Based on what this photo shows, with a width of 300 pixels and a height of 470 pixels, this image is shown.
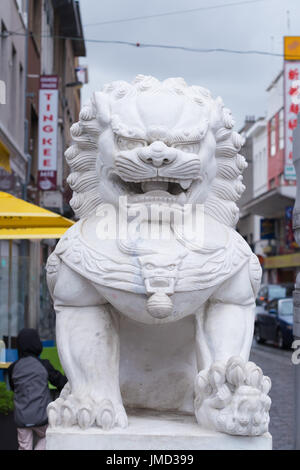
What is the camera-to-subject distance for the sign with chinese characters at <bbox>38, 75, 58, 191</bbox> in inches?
574

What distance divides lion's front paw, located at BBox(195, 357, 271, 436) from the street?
3.55m

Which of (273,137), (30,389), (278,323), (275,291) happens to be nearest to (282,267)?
(273,137)

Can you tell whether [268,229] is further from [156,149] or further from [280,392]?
[156,149]

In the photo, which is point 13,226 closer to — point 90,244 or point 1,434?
point 1,434

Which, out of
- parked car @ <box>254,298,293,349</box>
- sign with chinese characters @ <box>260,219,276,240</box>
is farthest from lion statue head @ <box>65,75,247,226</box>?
sign with chinese characters @ <box>260,219,276,240</box>

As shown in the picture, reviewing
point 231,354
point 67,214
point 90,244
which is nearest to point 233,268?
point 231,354

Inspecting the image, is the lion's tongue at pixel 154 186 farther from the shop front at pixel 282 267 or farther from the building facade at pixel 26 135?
the shop front at pixel 282 267

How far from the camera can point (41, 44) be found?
1811 cm

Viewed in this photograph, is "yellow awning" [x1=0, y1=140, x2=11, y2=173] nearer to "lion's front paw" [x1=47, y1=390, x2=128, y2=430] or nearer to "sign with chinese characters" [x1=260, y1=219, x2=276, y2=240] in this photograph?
"lion's front paw" [x1=47, y1=390, x2=128, y2=430]

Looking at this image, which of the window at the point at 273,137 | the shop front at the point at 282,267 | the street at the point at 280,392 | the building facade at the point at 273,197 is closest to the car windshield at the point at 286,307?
the street at the point at 280,392

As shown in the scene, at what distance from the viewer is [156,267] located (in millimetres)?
1990

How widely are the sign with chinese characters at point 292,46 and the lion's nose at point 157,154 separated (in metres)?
11.0

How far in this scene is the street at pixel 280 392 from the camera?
5.84m

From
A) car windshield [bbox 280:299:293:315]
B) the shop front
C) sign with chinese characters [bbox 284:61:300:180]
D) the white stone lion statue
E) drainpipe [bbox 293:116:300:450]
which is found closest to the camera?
the white stone lion statue
